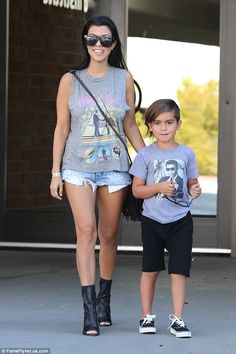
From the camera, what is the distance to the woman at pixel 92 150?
567 cm

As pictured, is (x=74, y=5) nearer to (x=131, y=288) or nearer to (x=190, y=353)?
(x=131, y=288)

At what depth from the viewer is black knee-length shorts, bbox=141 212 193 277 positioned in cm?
559

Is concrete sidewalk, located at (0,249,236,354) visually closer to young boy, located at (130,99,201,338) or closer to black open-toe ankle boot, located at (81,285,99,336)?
black open-toe ankle boot, located at (81,285,99,336)

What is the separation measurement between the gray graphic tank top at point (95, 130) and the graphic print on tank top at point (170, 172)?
0.28 metres

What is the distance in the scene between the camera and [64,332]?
18.9 feet

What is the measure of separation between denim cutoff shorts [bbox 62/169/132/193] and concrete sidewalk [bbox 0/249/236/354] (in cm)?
90

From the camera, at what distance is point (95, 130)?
5.68 m

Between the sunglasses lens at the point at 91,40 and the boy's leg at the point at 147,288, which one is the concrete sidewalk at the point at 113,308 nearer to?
the boy's leg at the point at 147,288

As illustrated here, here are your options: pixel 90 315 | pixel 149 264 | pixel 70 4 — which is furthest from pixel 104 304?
pixel 70 4

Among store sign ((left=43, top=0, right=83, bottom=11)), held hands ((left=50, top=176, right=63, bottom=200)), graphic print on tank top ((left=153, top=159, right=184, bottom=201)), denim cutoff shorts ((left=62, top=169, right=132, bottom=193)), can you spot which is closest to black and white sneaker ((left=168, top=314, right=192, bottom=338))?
graphic print on tank top ((left=153, top=159, right=184, bottom=201))

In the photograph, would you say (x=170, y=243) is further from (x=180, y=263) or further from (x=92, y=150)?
(x=92, y=150)

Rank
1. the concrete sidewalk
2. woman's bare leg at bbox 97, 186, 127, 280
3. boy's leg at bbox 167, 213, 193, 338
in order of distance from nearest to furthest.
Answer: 1. the concrete sidewalk
2. boy's leg at bbox 167, 213, 193, 338
3. woman's bare leg at bbox 97, 186, 127, 280

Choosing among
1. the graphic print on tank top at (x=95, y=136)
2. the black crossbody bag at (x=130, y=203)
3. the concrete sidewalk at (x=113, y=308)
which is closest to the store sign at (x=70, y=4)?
the concrete sidewalk at (x=113, y=308)

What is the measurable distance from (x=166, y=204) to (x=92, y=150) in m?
0.55
